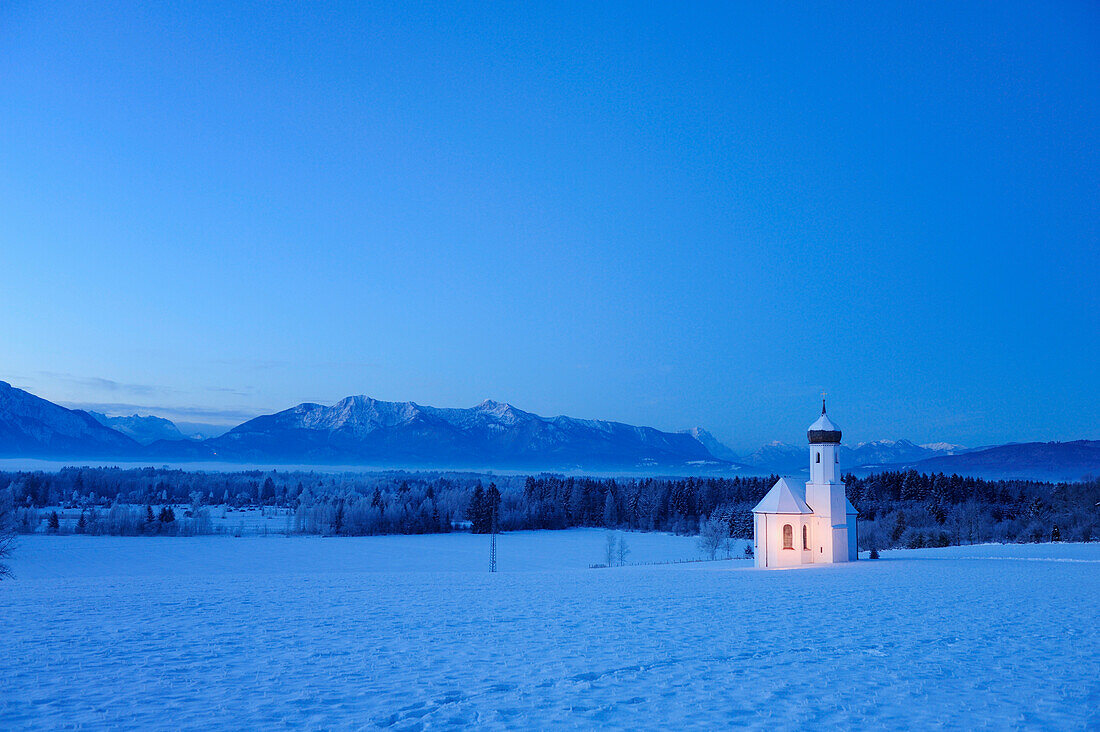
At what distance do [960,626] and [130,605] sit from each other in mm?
18045

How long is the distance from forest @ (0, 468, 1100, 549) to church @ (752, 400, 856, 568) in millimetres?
27091

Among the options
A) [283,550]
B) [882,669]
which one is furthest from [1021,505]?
[882,669]

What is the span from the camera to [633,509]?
106 metres

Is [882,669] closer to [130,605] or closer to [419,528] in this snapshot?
[130,605]

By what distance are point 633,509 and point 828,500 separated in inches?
2774

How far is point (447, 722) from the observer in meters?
8.02

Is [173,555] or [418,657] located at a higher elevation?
[418,657]

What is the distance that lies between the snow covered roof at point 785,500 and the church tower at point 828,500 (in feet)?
1.91

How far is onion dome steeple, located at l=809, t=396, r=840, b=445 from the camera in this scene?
38.3 meters

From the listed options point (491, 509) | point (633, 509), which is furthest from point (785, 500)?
point (633, 509)

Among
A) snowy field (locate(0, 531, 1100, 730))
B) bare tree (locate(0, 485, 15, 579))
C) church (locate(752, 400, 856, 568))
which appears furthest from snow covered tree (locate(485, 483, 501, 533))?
snowy field (locate(0, 531, 1100, 730))

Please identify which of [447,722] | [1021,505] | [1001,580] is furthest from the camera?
[1021,505]

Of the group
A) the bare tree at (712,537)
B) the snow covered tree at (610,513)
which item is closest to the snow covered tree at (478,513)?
the snow covered tree at (610,513)

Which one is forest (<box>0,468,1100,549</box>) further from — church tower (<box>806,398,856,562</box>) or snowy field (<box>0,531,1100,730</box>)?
snowy field (<box>0,531,1100,730</box>)
